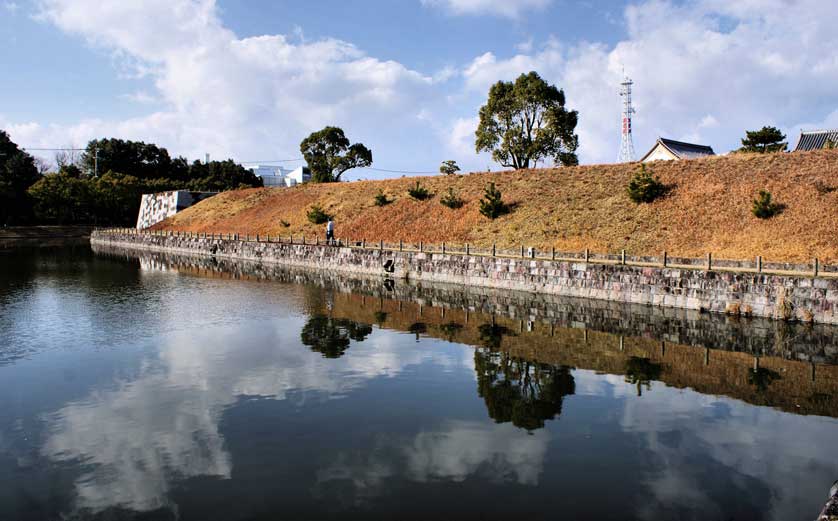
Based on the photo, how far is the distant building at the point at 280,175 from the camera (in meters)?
128

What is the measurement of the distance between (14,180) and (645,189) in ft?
410

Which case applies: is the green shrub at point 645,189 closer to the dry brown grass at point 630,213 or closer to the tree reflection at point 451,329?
the dry brown grass at point 630,213

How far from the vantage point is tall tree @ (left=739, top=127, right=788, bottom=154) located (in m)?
57.1

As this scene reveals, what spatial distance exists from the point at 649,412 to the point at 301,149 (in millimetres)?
99260

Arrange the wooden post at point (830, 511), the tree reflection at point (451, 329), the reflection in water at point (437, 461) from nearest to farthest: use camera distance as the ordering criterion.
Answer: the wooden post at point (830, 511) → the reflection in water at point (437, 461) → the tree reflection at point (451, 329)

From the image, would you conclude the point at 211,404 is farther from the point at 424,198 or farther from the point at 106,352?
the point at 424,198

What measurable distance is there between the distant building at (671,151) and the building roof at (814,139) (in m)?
10.7

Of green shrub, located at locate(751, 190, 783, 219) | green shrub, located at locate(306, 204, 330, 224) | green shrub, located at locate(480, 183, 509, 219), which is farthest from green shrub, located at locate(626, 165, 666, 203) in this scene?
green shrub, located at locate(306, 204, 330, 224)

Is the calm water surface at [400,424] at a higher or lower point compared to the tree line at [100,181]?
lower

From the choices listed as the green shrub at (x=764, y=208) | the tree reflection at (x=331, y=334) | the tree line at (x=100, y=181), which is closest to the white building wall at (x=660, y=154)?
the green shrub at (x=764, y=208)

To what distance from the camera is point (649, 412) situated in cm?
1650

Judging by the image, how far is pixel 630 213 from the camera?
166ft

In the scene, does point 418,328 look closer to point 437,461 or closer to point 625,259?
point 437,461

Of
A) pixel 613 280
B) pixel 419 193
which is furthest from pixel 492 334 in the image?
pixel 419 193
